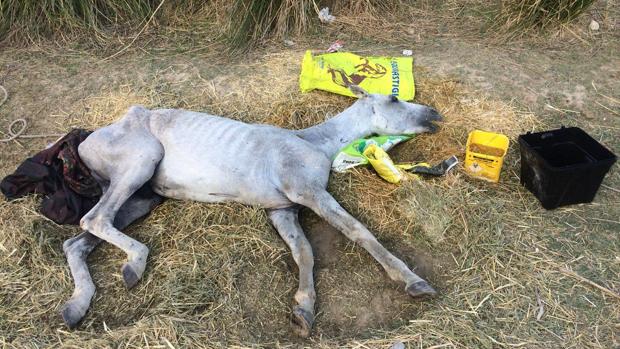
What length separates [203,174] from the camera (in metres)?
3.45

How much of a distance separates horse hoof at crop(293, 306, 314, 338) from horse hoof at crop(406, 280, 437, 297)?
54 cm

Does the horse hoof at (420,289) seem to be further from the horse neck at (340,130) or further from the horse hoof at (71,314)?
the horse hoof at (71,314)

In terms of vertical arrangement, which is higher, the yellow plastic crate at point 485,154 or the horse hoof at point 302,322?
the yellow plastic crate at point 485,154

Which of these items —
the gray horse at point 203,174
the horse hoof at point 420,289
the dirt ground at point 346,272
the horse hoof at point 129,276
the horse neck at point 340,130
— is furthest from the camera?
the horse neck at point 340,130

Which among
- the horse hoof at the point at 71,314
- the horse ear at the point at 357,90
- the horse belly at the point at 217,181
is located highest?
the horse ear at the point at 357,90

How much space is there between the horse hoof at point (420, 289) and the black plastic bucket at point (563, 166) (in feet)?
3.57

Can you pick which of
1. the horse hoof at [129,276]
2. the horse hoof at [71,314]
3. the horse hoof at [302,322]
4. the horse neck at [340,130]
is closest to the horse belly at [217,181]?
the horse neck at [340,130]

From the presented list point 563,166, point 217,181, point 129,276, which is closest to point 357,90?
point 217,181

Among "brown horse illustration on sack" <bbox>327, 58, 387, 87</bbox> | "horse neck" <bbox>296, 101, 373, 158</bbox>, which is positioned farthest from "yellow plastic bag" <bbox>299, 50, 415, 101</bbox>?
"horse neck" <bbox>296, 101, 373, 158</bbox>

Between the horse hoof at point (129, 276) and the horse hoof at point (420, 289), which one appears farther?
the horse hoof at point (129, 276)

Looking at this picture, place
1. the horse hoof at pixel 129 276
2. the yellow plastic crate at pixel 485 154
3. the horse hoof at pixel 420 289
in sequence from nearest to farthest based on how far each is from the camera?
the horse hoof at pixel 420 289 → the horse hoof at pixel 129 276 → the yellow plastic crate at pixel 485 154

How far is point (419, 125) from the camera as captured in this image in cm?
411

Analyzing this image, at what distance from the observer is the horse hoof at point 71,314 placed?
110 inches

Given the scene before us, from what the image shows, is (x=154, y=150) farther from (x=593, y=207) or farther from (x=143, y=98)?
(x=593, y=207)
